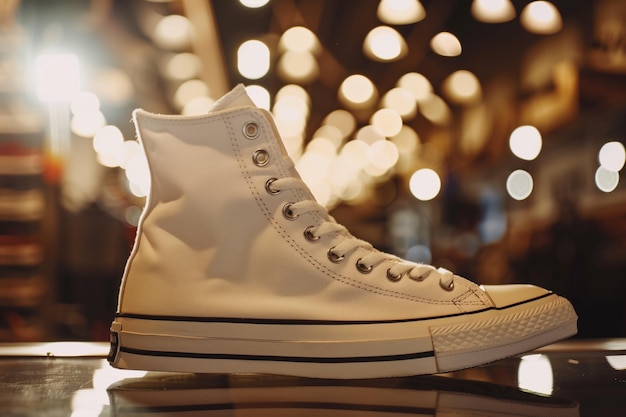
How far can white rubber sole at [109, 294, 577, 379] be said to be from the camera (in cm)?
94

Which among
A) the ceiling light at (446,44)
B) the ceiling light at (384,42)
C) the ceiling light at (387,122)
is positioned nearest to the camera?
the ceiling light at (384,42)

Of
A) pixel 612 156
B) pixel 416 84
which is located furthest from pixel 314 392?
pixel 416 84

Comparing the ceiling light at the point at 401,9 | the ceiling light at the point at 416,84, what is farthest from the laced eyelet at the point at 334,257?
the ceiling light at the point at 416,84

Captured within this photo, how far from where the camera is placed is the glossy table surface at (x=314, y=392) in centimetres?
77

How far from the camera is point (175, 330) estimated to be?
0.96 m

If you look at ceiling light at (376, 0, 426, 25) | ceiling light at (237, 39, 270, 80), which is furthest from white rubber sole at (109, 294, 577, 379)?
ceiling light at (237, 39, 270, 80)

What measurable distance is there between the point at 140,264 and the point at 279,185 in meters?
0.23

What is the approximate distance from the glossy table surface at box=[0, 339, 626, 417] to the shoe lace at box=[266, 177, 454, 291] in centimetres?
15

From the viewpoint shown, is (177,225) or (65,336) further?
(65,336)

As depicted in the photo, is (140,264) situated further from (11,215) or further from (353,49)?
(353,49)

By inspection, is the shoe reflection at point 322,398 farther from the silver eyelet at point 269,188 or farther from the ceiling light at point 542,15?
the ceiling light at point 542,15

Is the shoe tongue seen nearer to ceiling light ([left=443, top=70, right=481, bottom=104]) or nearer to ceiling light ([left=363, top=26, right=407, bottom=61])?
ceiling light ([left=363, top=26, right=407, bottom=61])

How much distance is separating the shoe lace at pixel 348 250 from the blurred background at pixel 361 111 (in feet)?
11.3

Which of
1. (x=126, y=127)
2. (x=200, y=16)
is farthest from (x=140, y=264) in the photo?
(x=126, y=127)
